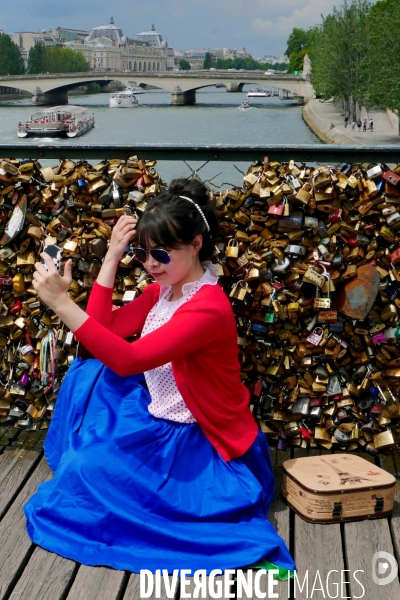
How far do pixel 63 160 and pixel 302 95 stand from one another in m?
66.3

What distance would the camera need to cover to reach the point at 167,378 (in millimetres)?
2799

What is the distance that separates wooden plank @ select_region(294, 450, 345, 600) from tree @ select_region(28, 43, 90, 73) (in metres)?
104

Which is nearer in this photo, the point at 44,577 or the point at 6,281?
the point at 44,577

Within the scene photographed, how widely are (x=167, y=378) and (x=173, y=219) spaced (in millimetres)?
583

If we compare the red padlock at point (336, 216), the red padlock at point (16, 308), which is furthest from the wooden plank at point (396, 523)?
the red padlock at point (16, 308)

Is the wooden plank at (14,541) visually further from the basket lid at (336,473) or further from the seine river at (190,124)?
the seine river at (190,124)

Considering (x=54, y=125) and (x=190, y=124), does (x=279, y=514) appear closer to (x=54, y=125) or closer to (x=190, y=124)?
(x=54, y=125)

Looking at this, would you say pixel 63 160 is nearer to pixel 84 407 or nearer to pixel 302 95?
pixel 84 407

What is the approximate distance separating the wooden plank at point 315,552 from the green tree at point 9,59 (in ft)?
313

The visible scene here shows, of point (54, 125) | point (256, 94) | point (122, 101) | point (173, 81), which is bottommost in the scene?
point (256, 94)

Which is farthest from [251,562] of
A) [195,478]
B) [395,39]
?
[395,39]

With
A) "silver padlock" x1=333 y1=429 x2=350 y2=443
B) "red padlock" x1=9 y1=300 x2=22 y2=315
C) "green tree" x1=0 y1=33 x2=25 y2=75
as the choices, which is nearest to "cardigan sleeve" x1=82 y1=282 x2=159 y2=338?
"red padlock" x1=9 y1=300 x2=22 y2=315

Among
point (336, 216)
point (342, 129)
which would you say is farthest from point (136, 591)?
point (342, 129)

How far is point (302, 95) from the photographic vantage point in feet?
219
